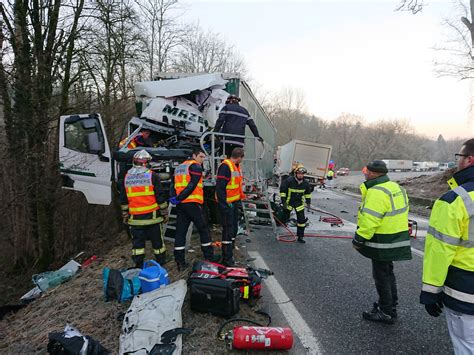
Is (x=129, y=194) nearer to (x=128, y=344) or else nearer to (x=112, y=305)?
(x=112, y=305)

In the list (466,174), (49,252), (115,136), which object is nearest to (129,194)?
(466,174)

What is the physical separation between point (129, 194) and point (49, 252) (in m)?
5.40

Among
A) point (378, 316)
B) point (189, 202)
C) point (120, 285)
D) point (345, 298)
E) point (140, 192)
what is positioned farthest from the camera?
point (189, 202)

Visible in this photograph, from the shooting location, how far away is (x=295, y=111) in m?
60.0

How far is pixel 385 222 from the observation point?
3111mm

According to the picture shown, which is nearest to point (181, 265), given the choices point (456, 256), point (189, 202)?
point (189, 202)

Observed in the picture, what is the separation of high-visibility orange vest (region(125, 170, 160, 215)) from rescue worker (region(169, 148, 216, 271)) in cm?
36

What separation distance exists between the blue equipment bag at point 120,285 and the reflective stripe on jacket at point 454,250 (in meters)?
2.95

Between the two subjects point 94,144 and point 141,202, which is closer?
point 141,202

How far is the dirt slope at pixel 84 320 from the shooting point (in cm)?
292

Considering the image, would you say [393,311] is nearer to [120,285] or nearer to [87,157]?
[120,285]

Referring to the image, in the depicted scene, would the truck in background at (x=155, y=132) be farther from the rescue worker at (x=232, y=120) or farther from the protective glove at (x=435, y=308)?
the protective glove at (x=435, y=308)

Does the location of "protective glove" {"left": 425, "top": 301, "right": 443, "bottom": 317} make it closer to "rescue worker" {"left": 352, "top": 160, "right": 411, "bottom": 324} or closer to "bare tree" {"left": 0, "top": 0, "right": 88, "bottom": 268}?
"rescue worker" {"left": 352, "top": 160, "right": 411, "bottom": 324}

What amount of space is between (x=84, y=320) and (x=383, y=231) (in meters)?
3.46
